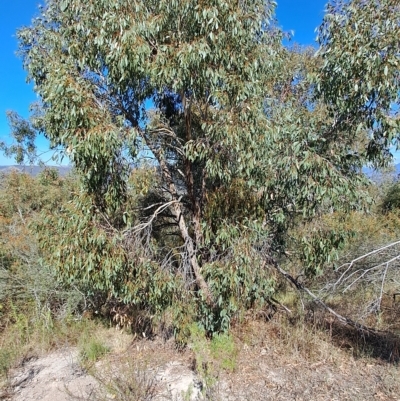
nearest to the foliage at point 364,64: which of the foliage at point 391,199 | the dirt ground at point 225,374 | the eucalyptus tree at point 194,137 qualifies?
the eucalyptus tree at point 194,137

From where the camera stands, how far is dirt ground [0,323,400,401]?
3.33 m

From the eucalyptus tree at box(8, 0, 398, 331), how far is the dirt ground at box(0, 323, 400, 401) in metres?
0.69

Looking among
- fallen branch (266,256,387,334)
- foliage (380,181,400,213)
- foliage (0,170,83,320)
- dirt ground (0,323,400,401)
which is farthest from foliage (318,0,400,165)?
foliage (380,181,400,213)

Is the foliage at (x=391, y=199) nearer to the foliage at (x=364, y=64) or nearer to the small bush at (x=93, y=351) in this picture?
the foliage at (x=364, y=64)

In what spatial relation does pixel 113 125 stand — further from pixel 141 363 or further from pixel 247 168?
pixel 141 363

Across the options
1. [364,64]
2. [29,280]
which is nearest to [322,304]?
[364,64]

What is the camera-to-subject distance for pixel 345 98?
10.6ft

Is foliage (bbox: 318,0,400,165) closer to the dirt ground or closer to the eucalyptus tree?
the eucalyptus tree

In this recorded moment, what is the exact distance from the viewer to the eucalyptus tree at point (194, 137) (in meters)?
3.29

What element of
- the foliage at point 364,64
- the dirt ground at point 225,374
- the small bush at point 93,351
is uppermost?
the foliage at point 364,64

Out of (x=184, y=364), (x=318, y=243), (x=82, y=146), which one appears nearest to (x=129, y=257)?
(x=82, y=146)

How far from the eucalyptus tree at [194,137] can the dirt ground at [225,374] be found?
69 cm

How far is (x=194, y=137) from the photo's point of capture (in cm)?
432

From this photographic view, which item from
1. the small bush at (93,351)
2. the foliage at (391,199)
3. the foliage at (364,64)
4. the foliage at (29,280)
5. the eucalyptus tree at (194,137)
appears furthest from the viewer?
the foliage at (391,199)
